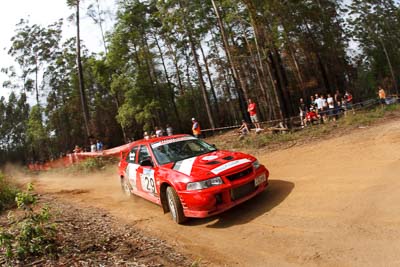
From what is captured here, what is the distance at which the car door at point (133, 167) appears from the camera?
8301 mm

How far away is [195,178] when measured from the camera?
19.5 feet

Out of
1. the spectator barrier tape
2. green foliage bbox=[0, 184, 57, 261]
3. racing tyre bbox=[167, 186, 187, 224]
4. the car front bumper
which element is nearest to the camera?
green foliage bbox=[0, 184, 57, 261]

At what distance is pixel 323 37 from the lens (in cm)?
3297

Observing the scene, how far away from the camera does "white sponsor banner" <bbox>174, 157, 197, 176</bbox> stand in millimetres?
6256

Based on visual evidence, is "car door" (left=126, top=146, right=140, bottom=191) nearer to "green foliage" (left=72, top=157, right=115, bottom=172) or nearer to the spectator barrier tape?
the spectator barrier tape

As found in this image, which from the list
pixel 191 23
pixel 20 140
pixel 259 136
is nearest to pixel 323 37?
pixel 191 23

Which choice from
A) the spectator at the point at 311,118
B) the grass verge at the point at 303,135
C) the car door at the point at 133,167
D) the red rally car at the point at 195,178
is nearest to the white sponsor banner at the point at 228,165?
the red rally car at the point at 195,178

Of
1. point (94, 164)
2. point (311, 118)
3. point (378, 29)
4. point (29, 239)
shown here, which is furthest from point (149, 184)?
point (378, 29)

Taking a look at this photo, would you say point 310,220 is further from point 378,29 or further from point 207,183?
point 378,29

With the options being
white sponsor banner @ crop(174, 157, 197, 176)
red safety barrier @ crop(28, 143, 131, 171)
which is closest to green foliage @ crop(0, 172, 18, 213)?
white sponsor banner @ crop(174, 157, 197, 176)

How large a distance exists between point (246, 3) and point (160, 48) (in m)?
18.2

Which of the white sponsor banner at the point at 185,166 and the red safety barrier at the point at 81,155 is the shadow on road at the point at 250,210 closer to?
the white sponsor banner at the point at 185,166

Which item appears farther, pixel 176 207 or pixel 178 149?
pixel 178 149

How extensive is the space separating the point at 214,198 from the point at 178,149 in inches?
79.0
